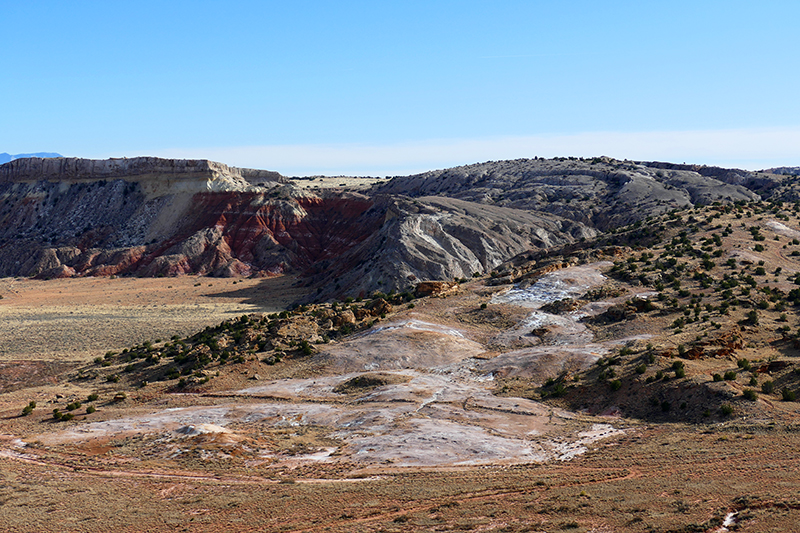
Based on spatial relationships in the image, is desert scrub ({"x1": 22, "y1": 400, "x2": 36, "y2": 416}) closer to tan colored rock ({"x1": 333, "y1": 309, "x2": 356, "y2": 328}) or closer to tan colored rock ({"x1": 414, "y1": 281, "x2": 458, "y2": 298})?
tan colored rock ({"x1": 333, "y1": 309, "x2": 356, "y2": 328})

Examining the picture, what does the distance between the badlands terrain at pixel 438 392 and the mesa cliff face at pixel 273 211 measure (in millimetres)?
7079

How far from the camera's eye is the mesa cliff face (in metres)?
83.6

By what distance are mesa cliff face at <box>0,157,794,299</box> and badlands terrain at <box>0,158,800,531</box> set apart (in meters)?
7.08

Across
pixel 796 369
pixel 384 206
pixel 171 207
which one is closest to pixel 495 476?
pixel 796 369

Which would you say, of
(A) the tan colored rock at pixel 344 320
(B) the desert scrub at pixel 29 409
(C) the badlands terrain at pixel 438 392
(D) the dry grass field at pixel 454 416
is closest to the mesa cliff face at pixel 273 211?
(C) the badlands terrain at pixel 438 392

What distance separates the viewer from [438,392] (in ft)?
93.5

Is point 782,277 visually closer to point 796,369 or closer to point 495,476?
point 796,369

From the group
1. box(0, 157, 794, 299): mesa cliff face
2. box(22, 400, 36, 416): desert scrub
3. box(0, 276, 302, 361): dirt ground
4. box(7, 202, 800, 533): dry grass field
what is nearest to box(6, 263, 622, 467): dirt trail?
box(7, 202, 800, 533): dry grass field

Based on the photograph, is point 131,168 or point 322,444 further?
point 131,168

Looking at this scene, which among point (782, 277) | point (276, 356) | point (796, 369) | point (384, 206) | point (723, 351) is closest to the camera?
point (796, 369)

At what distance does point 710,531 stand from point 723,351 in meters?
16.9

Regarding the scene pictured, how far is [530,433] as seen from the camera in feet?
76.9

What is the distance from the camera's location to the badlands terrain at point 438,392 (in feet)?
55.7

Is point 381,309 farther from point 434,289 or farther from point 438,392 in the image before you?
point 438,392
